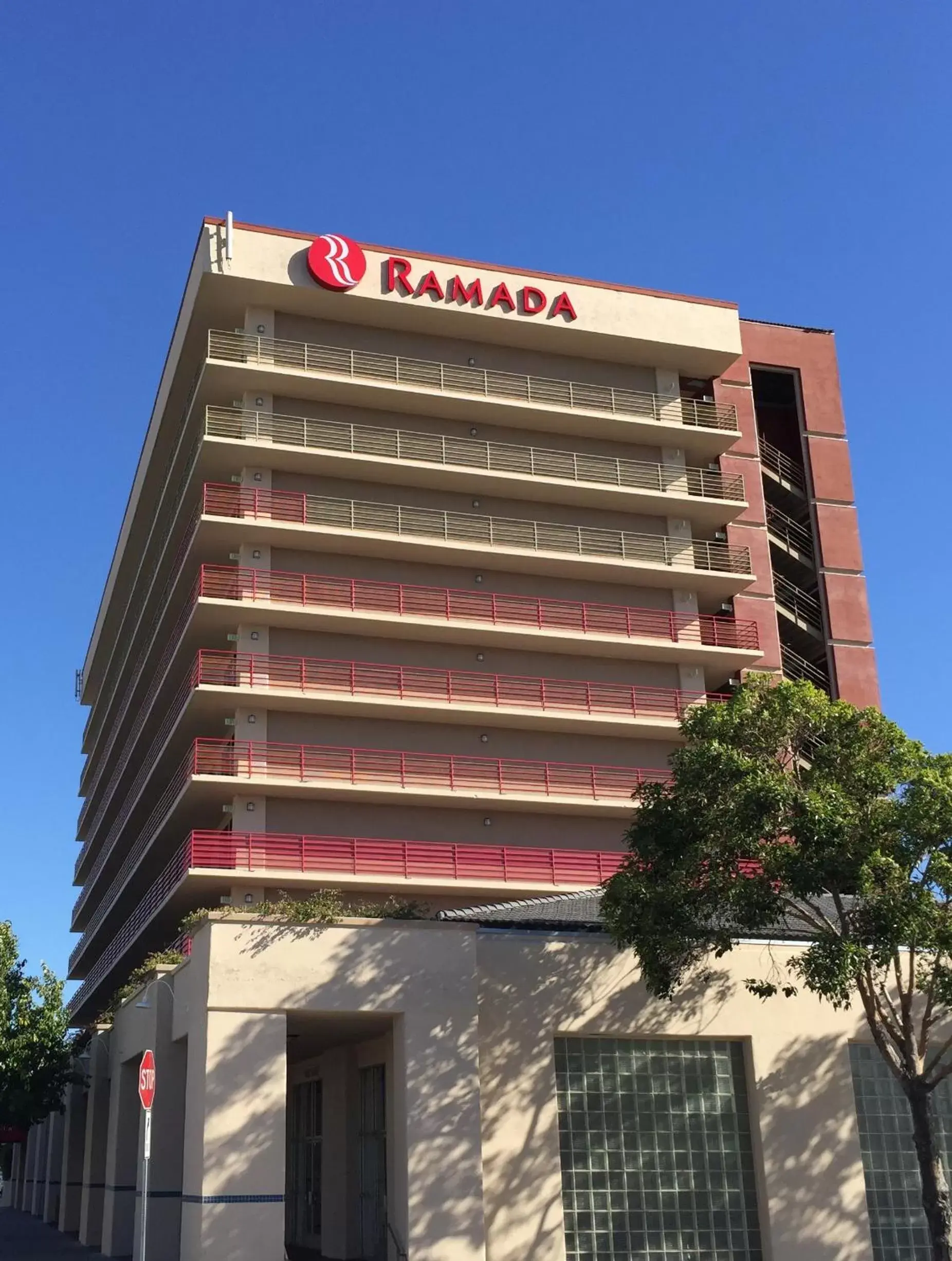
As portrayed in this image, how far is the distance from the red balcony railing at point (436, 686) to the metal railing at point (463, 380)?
366 inches

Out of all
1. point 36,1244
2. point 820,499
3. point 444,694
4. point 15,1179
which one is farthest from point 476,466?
point 15,1179

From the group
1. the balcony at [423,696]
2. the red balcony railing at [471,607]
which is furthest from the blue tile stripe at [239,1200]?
the red balcony railing at [471,607]

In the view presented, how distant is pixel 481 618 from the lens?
43.4 metres

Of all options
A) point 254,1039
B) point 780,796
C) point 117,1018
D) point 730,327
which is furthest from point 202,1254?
point 730,327

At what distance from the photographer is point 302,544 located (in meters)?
41.8

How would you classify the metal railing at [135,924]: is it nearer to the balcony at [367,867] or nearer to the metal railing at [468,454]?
the balcony at [367,867]

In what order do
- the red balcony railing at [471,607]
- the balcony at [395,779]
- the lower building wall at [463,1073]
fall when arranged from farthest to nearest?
1. the red balcony railing at [471,607]
2. the balcony at [395,779]
3. the lower building wall at [463,1073]

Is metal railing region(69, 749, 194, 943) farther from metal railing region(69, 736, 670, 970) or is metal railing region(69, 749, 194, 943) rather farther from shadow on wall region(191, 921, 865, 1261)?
shadow on wall region(191, 921, 865, 1261)

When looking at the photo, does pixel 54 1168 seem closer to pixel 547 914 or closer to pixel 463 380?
pixel 547 914

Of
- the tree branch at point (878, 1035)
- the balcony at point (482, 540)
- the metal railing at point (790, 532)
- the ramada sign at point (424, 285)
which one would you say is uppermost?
the ramada sign at point (424, 285)

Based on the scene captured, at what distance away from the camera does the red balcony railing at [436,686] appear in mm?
40219

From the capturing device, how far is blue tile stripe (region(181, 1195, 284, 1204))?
74.8ft

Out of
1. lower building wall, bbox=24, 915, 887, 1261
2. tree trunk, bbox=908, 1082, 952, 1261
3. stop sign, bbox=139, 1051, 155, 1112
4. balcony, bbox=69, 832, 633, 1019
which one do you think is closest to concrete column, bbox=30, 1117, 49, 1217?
balcony, bbox=69, 832, 633, 1019

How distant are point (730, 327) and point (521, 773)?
60.2ft
